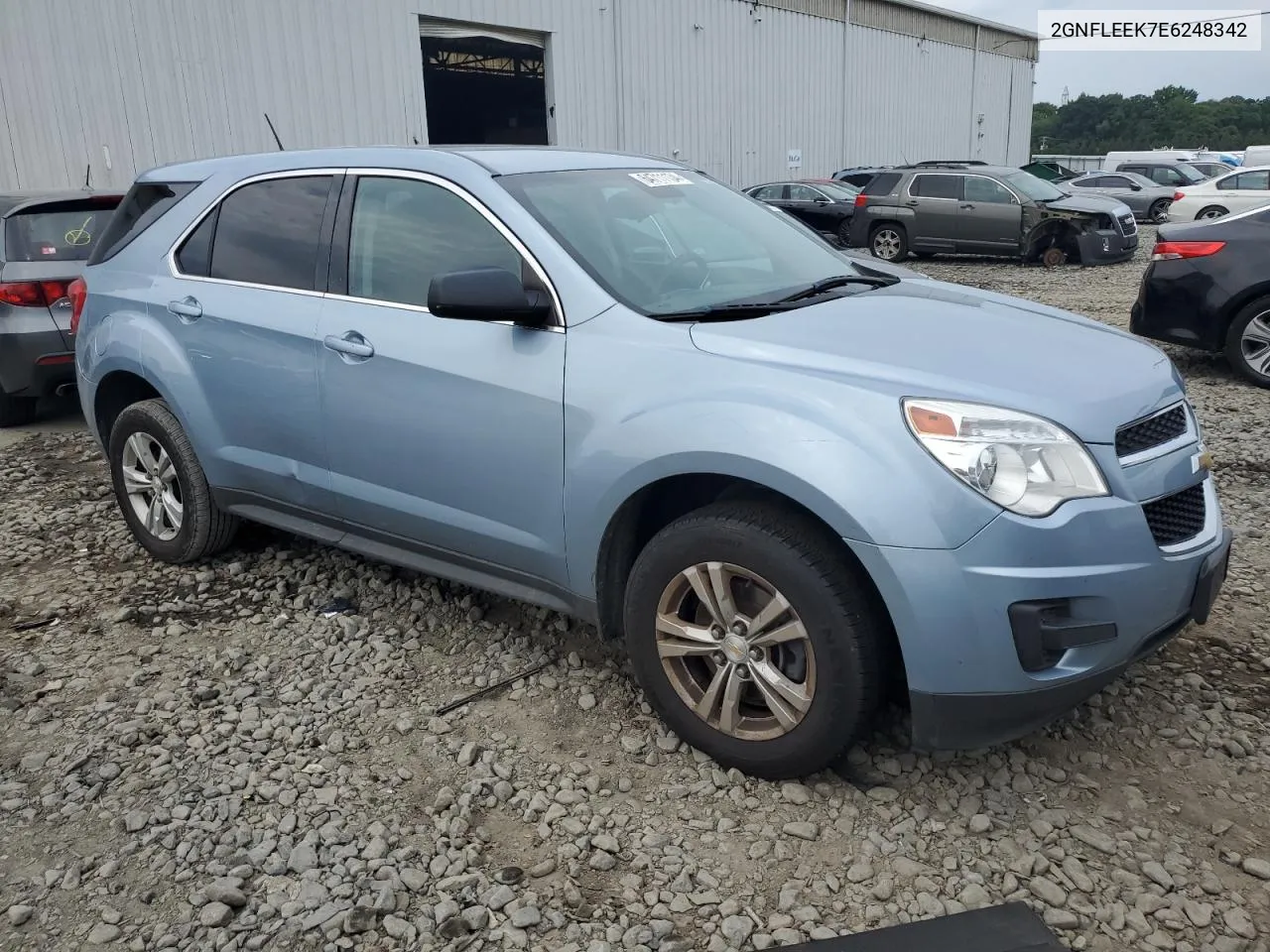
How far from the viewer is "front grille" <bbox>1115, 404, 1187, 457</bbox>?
8.53ft

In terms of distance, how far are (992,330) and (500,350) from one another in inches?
58.0

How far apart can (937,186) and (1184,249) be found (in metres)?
10.3

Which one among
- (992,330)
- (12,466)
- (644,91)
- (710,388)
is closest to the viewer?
(710,388)

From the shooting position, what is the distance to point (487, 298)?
297 centimetres

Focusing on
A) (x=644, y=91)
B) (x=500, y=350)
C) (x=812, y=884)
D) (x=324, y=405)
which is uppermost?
(x=644, y=91)

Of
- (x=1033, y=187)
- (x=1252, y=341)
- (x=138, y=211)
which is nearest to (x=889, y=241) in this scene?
(x=1033, y=187)

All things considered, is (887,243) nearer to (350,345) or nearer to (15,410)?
(15,410)

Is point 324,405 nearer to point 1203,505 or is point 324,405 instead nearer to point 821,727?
point 821,727

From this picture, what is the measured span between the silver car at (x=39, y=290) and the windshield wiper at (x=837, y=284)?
17.9 feet

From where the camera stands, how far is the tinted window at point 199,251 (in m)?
4.12

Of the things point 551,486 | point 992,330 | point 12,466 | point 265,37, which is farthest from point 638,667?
point 265,37

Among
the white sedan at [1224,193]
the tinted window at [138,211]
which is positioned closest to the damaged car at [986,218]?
the white sedan at [1224,193]

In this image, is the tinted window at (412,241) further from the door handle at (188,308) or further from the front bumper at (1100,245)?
the front bumper at (1100,245)

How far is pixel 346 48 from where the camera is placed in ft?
52.7
